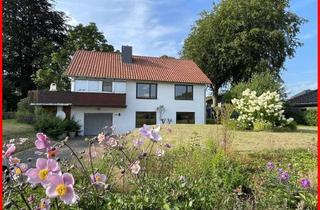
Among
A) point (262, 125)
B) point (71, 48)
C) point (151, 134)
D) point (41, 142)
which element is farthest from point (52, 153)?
point (71, 48)

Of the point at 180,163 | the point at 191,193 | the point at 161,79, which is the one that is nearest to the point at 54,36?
the point at 161,79

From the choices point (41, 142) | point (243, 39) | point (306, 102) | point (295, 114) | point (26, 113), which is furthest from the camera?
point (306, 102)

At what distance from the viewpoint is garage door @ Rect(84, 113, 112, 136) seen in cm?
2969

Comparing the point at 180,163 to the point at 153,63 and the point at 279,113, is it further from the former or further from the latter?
the point at 153,63

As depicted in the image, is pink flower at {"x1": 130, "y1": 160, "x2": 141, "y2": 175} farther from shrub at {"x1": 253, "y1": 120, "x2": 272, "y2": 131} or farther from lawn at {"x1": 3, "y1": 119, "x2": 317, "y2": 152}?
shrub at {"x1": 253, "y1": 120, "x2": 272, "y2": 131}

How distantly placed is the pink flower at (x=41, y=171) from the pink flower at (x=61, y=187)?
0.06 metres

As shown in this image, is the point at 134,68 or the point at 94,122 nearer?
the point at 94,122

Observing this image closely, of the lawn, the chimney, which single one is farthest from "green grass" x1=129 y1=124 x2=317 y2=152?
the chimney

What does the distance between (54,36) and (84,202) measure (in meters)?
46.2

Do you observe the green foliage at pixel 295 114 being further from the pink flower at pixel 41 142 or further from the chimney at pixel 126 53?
the pink flower at pixel 41 142

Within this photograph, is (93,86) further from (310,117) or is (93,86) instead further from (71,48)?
(310,117)

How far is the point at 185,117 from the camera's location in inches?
1289

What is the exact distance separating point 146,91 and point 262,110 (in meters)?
13.2

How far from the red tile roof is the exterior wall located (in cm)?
77
